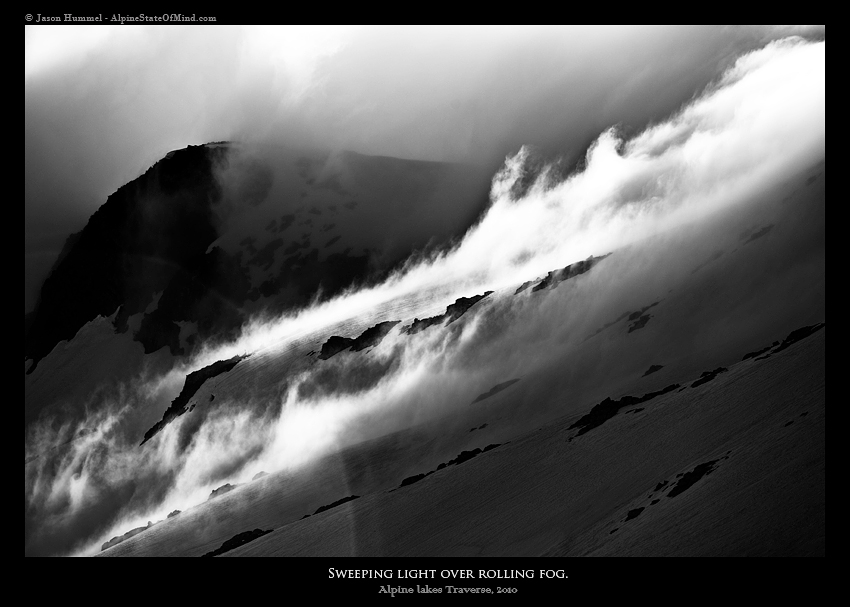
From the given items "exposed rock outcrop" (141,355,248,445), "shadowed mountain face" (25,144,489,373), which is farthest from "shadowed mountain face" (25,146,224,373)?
"exposed rock outcrop" (141,355,248,445)

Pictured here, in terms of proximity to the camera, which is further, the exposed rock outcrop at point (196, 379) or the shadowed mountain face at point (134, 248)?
the exposed rock outcrop at point (196, 379)

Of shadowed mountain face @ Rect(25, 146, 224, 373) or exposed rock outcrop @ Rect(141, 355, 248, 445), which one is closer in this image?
shadowed mountain face @ Rect(25, 146, 224, 373)

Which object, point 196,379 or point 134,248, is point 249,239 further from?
point 196,379

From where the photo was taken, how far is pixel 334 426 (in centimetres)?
1062

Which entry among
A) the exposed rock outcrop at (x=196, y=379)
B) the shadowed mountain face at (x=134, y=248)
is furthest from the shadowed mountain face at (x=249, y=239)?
the exposed rock outcrop at (x=196, y=379)

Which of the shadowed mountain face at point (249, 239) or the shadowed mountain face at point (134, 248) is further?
the shadowed mountain face at point (249, 239)

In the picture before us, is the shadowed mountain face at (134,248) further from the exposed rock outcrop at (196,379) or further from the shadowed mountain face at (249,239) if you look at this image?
the exposed rock outcrop at (196,379)

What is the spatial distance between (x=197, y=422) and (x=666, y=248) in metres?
8.08

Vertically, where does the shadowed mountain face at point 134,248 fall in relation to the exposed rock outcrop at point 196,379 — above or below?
above

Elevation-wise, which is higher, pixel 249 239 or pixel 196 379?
pixel 249 239

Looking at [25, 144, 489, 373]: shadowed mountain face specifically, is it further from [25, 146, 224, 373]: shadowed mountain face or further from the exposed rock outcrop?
the exposed rock outcrop

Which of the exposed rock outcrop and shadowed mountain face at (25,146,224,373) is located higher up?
shadowed mountain face at (25,146,224,373)

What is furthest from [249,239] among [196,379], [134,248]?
[196,379]

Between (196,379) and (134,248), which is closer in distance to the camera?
(134,248)
